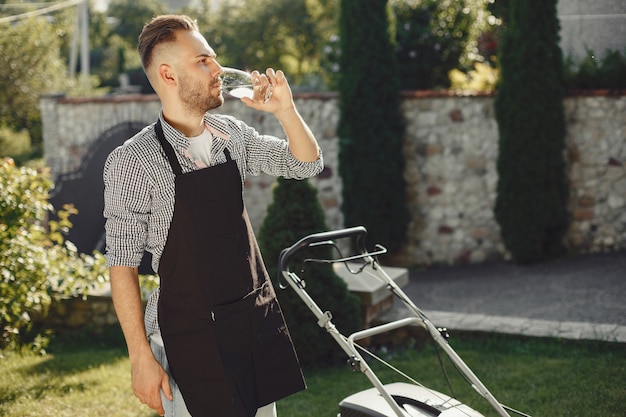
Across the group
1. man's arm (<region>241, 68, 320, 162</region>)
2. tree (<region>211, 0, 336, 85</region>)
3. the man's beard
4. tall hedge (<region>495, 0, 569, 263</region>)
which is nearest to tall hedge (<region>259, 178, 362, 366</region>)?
man's arm (<region>241, 68, 320, 162</region>)

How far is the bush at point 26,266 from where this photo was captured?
4.94 metres

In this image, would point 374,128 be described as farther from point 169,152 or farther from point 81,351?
point 169,152

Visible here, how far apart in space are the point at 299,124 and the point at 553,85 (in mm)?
5707

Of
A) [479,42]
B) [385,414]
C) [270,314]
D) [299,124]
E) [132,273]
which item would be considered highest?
[479,42]

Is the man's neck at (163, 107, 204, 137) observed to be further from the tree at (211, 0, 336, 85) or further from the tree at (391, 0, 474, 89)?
the tree at (211, 0, 336, 85)

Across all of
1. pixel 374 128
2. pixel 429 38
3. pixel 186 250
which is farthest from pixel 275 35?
pixel 186 250

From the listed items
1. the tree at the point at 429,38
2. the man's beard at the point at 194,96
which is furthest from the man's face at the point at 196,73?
the tree at the point at 429,38

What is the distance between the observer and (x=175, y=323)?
2301mm

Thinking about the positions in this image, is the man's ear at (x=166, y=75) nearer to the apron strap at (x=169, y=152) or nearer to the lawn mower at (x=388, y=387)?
the apron strap at (x=169, y=152)

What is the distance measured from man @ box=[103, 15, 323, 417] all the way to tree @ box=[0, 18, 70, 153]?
18024 millimetres

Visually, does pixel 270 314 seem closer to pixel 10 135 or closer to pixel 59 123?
pixel 59 123

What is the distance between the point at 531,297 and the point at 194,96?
4924 mm

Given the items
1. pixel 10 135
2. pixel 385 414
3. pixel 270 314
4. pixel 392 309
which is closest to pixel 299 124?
pixel 270 314

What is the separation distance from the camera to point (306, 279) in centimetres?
482
